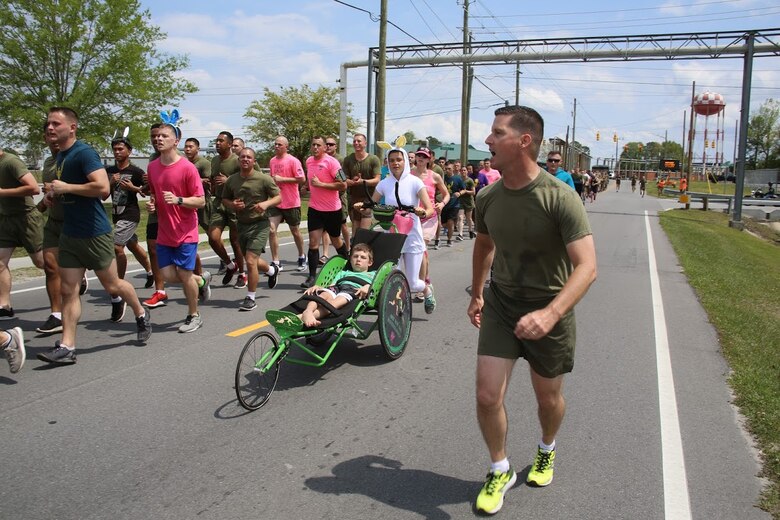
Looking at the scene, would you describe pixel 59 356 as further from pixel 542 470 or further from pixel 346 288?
pixel 542 470

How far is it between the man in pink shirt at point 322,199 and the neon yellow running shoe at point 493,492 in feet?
20.1

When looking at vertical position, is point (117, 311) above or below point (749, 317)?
above

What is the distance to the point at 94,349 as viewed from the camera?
585 centimetres

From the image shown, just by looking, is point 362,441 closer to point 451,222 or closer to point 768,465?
point 768,465

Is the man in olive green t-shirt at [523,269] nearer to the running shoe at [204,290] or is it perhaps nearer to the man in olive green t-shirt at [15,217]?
the man in olive green t-shirt at [15,217]

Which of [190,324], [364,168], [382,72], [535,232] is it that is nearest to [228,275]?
[190,324]

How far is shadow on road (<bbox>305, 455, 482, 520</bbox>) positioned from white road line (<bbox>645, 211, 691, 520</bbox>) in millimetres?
1061

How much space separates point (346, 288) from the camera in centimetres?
546

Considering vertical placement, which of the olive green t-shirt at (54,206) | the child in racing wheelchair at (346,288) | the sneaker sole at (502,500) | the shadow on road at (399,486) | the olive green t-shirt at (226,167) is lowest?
the shadow on road at (399,486)

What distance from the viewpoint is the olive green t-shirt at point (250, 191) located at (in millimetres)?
7570

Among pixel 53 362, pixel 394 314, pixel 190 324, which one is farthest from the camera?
pixel 190 324

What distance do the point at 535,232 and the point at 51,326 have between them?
5390 mm

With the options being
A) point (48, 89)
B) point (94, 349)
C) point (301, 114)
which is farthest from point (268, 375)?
point (301, 114)

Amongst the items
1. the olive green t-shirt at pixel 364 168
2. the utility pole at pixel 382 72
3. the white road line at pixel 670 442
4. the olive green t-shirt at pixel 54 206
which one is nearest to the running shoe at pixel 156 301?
the olive green t-shirt at pixel 54 206
